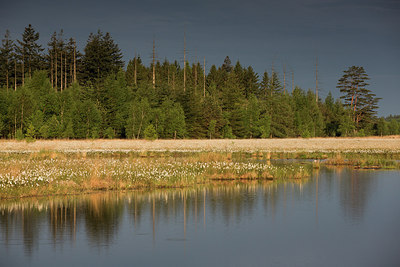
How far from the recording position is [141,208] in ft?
66.7

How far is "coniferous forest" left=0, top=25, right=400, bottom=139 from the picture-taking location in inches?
3000

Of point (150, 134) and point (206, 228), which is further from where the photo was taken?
point (150, 134)

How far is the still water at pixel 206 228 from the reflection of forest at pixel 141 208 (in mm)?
41

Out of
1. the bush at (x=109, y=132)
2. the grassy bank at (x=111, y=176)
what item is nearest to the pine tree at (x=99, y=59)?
the bush at (x=109, y=132)

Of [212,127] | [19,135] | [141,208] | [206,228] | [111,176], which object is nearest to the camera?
[206,228]

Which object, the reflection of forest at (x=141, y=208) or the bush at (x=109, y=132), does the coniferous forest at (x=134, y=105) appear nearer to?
the bush at (x=109, y=132)

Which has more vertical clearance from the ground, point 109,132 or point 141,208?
point 109,132

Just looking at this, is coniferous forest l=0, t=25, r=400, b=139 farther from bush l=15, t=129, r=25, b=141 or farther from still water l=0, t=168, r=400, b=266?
still water l=0, t=168, r=400, b=266

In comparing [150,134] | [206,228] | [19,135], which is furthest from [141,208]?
[150,134]

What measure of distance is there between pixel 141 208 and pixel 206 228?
4.38m

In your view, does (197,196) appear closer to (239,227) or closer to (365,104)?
(239,227)

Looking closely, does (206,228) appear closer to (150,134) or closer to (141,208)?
(141,208)

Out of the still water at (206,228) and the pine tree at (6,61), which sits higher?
the pine tree at (6,61)

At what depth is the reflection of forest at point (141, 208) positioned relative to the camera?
16.4 meters
